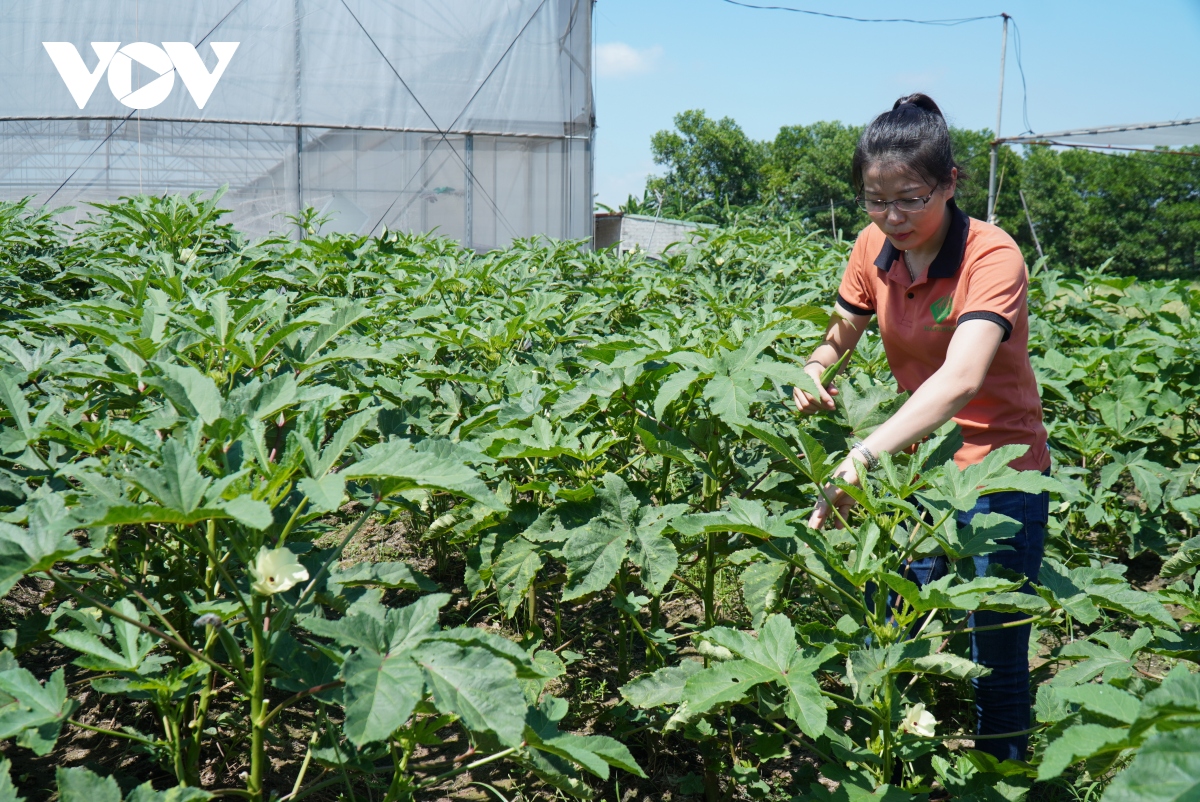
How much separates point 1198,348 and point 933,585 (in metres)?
2.70

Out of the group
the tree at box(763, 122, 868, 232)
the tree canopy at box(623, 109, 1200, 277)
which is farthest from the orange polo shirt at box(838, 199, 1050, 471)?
the tree at box(763, 122, 868, 232)

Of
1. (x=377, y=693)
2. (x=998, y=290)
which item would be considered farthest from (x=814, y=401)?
(x=377, y=693)

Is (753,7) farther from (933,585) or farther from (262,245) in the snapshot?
(933,585)

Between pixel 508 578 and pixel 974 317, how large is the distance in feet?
3.72

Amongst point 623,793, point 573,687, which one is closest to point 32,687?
point 623,793

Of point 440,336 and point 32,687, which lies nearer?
point 32,687

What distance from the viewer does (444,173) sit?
15016 mm

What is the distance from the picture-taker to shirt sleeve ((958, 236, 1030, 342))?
6.29ft

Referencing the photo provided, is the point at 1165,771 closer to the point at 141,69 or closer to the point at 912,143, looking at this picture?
the point at 912,143

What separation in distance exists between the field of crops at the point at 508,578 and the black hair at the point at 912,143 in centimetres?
44

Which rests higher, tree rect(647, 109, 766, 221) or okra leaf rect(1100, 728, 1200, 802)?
tree rect(647, 109, 766, 221)

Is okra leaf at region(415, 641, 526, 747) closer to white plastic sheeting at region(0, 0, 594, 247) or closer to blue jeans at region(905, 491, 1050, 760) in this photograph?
blue jeans at region(905, 491, 1050, 760)

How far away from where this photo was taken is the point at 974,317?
6.29ft

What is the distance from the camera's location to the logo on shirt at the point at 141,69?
14.1 m
